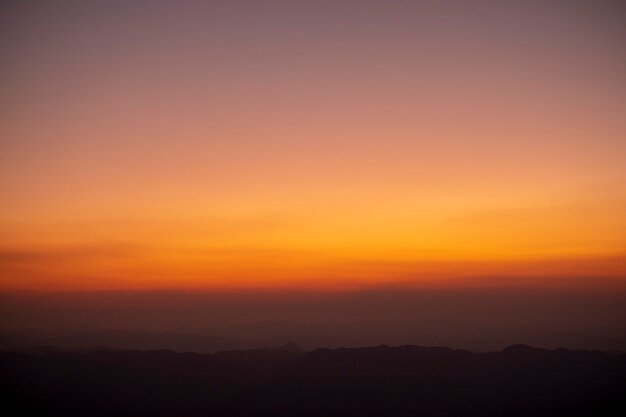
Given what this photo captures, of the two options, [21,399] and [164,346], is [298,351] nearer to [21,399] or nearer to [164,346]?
[164,346]

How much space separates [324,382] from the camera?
44906 millimetres

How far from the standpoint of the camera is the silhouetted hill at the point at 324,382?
3928cm

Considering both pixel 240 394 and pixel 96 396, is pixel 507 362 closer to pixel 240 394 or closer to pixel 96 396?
pixel 240 394

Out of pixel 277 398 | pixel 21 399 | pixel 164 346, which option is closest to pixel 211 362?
pixel 164 346

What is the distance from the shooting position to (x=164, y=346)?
163ft

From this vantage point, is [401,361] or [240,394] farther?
[401,361]

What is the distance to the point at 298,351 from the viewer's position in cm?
5300

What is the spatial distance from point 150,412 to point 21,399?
28.7 feet

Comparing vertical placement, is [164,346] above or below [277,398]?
above

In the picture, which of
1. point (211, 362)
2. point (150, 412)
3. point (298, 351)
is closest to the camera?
point (150, 412)

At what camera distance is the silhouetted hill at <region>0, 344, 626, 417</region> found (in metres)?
39.3

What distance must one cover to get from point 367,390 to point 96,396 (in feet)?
58.1

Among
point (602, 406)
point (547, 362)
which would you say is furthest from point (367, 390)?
point (602, 406)

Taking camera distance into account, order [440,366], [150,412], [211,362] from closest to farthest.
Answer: [150,412] < [440,366] < [211,362]
